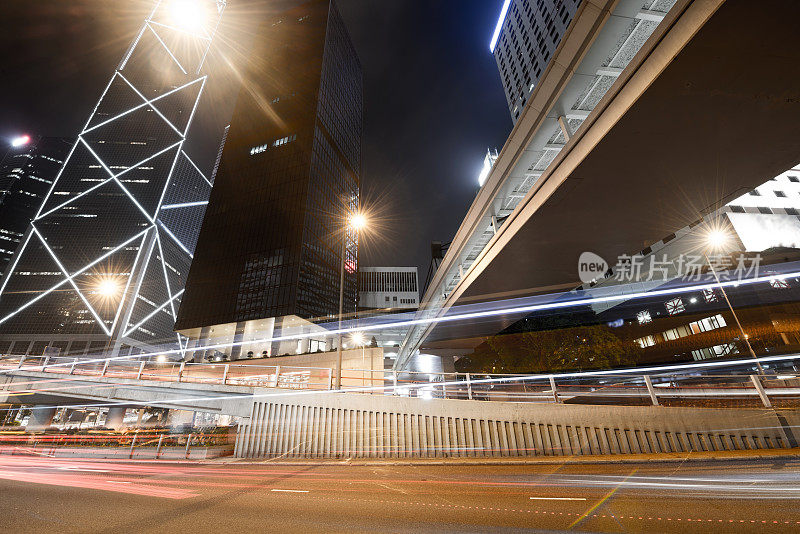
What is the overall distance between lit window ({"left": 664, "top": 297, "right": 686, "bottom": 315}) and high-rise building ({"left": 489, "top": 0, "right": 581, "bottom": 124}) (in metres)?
36.9

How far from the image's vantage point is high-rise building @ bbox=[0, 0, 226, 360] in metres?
94.8

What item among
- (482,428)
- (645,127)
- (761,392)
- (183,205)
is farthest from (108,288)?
(761,392)

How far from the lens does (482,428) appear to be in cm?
965

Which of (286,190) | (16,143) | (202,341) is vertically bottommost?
(202,341)

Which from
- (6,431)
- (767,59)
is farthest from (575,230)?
(6,431)

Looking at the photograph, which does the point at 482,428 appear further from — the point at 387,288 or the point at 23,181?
the point at 23,181

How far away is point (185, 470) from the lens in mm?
9547

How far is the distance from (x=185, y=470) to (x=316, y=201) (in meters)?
50.9

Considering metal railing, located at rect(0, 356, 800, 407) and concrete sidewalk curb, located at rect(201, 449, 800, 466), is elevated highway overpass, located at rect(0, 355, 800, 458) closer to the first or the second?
metal railing, located at rect(0, 356, 800, 407)

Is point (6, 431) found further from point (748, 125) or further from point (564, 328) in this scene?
point (748, 125)

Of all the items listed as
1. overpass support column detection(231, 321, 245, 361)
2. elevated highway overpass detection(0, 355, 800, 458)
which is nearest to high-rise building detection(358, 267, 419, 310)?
overpass support column detection(231, 321, 245, 361)

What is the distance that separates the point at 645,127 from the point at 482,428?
8833 millimetres

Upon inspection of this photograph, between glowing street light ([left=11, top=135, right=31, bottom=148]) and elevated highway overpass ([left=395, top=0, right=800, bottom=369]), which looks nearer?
elevated highway overpass ([left=395, top=0, right=800, bottom=369])

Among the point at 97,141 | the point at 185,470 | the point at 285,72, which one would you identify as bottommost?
the point at 185,470
